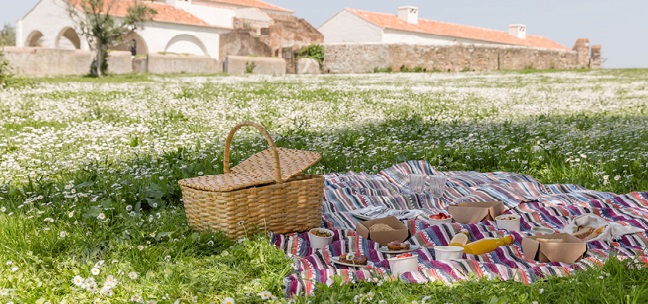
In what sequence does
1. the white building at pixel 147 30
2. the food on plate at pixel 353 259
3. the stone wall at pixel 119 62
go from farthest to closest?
1. the white building at pixel 147 30
2. the stone wall at pixel 119 62
3. the food on plate at pixel 353 259

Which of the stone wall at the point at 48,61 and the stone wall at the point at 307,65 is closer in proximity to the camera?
the stone wall at the point at 48,61

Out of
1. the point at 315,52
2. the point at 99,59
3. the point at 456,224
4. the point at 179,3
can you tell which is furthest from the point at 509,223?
the point at 179,3

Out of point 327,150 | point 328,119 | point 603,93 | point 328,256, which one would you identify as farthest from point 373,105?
point 328,256

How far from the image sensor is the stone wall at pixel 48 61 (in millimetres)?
22812

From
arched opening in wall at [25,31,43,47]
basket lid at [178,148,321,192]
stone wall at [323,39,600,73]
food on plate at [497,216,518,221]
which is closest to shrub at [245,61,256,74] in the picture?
stone wall at [323,39,600,73]

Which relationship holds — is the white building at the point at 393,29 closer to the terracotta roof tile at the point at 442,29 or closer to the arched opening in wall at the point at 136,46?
the terracotta roof tile at the point at 442,29

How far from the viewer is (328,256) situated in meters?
3.56

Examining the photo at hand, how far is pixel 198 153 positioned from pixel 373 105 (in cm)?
607

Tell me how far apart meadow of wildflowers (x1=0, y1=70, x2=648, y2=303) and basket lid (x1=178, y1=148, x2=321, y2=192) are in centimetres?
29

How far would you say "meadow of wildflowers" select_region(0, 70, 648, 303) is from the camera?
3.02 metres

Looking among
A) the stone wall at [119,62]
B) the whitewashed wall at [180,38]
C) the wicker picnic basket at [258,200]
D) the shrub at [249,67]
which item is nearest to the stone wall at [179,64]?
the stone wall at [119,62]

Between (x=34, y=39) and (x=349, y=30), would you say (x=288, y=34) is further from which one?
(x=34, y=39)

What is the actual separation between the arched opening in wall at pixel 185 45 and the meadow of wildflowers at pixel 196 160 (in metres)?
30.4

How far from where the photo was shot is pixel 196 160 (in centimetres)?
614
